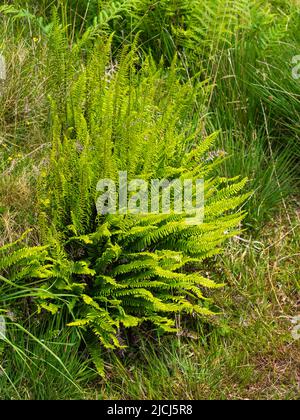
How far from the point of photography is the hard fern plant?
340cm

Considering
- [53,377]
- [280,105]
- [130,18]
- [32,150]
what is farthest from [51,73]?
[53,377]

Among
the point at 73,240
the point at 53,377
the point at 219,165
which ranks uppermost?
the point at 219,165

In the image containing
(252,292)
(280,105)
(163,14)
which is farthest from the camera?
(163,14)

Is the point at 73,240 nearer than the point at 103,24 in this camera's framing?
Yes

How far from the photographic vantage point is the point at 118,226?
3449 millimetres

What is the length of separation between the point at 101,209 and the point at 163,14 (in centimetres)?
185

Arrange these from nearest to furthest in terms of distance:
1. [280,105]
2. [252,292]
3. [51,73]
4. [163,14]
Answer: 1. [252,292]
2. [51,73]
3. [280,105]
4. [163,14]

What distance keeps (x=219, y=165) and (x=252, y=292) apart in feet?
2.53

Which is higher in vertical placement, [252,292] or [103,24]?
[103,24]

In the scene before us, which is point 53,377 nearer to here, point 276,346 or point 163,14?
point 276,346

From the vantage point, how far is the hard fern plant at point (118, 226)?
3402 millimetres

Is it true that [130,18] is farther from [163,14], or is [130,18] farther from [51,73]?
[51,73]

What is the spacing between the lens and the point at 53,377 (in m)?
3.29

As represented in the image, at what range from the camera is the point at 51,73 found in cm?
418
